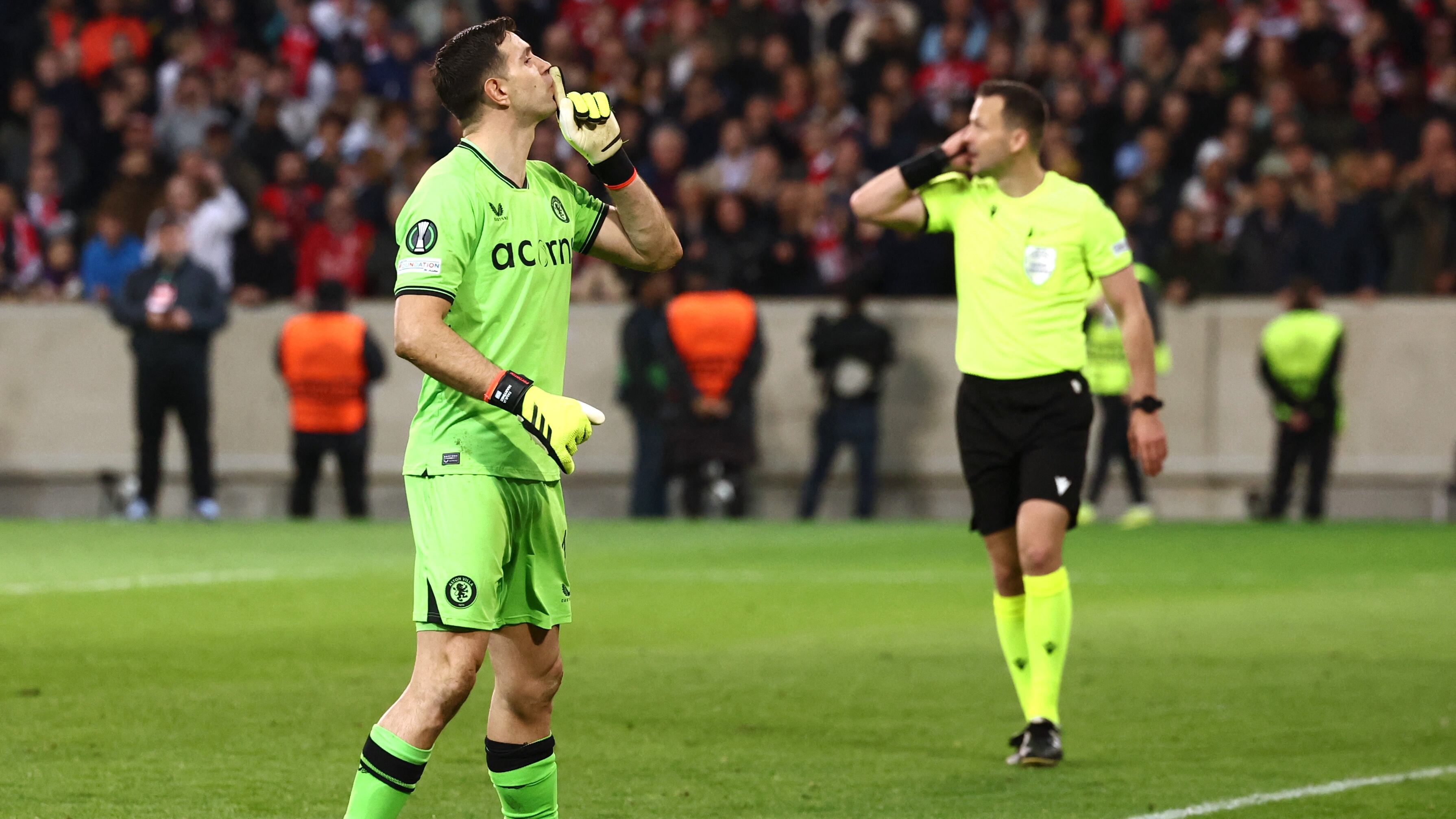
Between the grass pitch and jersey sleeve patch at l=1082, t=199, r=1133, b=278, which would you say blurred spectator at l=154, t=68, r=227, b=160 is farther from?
jersey sleeve patch at l=1082, t=199, r=1133, b=278

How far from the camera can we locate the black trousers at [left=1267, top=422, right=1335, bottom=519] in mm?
18391

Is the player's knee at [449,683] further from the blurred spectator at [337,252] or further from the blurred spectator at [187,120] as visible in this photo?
the blurred spectator at [187,120]

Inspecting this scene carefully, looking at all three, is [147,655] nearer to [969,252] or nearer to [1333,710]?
[969,252]

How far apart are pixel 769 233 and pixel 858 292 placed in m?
1.32

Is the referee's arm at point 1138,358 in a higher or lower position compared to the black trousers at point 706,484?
higher

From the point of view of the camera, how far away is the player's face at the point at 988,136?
7680mm

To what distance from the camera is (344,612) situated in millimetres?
11836

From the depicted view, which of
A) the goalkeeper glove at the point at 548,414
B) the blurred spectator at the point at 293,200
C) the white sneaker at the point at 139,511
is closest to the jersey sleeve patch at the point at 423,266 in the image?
the goalkeeper glove at the point at 548,414

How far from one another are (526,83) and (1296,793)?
11.5 ft

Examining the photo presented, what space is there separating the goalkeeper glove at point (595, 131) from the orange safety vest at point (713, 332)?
13134mm

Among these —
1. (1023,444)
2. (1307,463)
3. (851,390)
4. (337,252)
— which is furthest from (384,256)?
(1023,444)

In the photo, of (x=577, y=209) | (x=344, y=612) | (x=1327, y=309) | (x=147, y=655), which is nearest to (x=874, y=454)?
(x=1327, y=309)

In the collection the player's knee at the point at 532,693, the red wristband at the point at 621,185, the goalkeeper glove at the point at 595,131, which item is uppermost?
the goalkeeper glove at the point at 595,131

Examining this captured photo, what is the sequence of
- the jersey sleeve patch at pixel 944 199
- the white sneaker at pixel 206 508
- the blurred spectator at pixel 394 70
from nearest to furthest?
the jersey sleeve patch at pixel 944 199 → the white sneaker at pixel 206 508 → the blurred spectator at pixel 394 70
